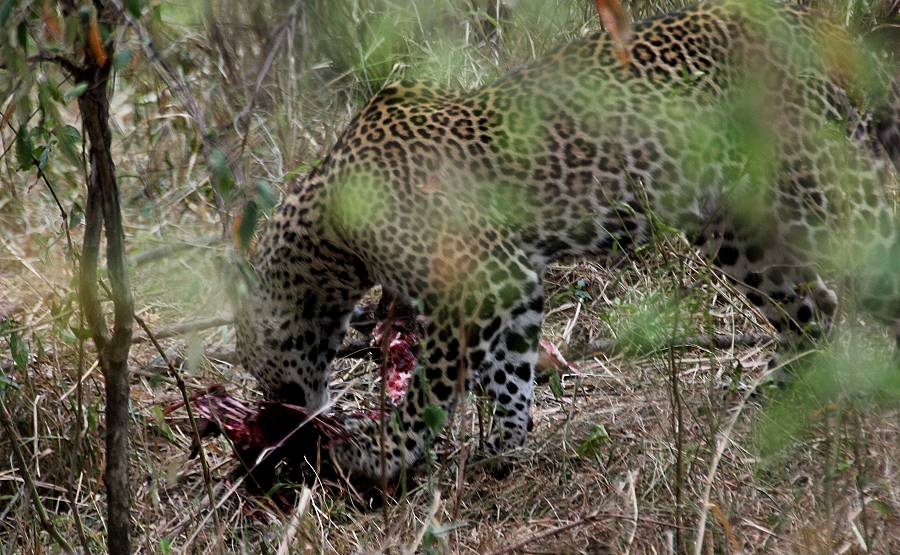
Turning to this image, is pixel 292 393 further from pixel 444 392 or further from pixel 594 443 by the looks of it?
pixel 594 443

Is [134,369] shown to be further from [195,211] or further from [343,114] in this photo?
[343,114]

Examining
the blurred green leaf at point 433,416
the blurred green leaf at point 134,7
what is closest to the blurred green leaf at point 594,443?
the blurred green leaf at point 433,416

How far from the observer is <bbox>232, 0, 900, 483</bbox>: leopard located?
5.77m

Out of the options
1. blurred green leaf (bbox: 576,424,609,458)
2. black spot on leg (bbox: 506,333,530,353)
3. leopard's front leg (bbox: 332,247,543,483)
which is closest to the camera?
blurred green leaf (bbox: 576,424,609,458)

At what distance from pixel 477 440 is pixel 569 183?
136 cm

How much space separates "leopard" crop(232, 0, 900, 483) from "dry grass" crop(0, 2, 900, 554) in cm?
34

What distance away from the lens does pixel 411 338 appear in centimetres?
668

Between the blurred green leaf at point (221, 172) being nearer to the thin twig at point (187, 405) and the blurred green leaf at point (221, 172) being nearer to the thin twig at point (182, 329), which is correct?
the thin twig at point (187, 405)

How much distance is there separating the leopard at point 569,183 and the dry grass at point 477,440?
13.4 inches

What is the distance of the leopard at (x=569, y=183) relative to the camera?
18.9ft

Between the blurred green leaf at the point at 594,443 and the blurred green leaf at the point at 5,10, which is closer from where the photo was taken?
the blurred green leaf at the point at 5,10

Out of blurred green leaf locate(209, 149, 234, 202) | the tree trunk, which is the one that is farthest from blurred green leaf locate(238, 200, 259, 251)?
the tree trunk

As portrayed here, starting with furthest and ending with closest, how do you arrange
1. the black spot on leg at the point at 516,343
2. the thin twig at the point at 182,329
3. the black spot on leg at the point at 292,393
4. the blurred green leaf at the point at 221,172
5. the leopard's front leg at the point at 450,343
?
the thin twig at the point at 182,329, the black spot on leg at the point at 292,393, the black spot on leg at the point at 516,343, the leopard's front leg at the point at 450,343, the blurred green leaf at the point at 221,172

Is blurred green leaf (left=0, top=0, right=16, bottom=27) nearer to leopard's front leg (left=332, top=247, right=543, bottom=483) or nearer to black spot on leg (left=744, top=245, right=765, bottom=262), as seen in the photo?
leopard's front leg (left=332, top=247, right=543, bottom=483)
